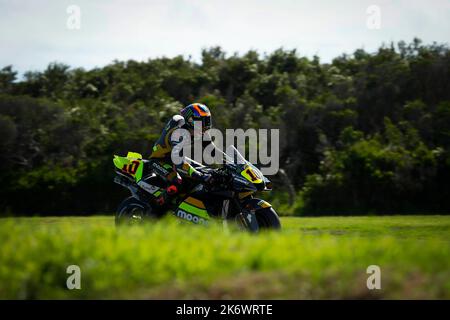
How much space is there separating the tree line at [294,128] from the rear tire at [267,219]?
13042 mm

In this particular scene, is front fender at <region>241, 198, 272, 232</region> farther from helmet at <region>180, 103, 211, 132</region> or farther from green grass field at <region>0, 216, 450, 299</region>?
green grass field at <region>0, 216, 450, 299</region>

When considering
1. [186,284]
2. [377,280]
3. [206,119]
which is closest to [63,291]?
[186,284]

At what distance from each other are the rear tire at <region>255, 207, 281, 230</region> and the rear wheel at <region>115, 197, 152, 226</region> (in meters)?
1.89

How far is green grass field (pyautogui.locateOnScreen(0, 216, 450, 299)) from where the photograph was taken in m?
6.23

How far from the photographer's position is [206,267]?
21.6 feet

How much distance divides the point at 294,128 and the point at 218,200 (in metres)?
18.7

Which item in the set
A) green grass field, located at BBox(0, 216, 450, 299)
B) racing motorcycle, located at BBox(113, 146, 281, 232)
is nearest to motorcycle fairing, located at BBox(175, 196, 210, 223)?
racing motorcycle, located at BBox(113, 146, 281, 232)

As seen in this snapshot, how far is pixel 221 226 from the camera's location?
32.7 ft

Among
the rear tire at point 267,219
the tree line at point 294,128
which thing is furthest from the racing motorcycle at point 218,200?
the tree line at point 294,128

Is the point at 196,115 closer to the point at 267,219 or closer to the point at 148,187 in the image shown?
the point at 148,187

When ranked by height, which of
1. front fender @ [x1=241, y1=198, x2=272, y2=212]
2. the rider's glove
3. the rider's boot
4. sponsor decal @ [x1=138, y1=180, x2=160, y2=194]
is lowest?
front fender @ [x1=241, y1=198, x2=272, y2=212]

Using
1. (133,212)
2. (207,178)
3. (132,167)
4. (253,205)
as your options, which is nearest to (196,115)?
(207,178)

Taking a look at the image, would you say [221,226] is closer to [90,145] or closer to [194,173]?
[194,173]

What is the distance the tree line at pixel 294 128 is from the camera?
23234mm
